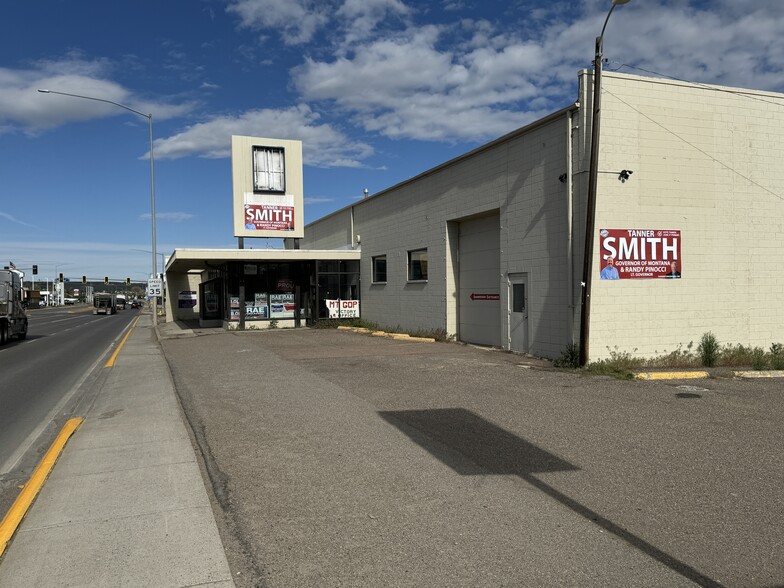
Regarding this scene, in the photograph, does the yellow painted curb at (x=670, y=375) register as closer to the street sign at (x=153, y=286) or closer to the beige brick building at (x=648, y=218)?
the beige brick building at (x=648, y=218)

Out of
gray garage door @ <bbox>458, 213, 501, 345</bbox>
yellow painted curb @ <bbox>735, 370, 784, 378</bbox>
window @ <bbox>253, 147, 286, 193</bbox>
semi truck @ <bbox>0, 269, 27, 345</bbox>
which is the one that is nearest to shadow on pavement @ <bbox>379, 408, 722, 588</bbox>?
yellow painted curb @ <bbox>735, 370, 784, 378</bbox>

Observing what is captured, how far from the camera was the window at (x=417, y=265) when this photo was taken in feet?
70.5

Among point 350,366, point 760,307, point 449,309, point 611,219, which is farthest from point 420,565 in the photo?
point 449,309

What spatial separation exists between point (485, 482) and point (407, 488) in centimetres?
72

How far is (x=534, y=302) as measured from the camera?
15.1m

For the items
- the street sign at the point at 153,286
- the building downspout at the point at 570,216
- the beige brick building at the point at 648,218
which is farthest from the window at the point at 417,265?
the street sign at the point at 153,286

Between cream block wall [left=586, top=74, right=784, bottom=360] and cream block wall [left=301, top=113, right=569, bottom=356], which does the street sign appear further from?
cream block wall [left=586, top=74, right=784, bottom=360]

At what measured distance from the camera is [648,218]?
13617 millimetres

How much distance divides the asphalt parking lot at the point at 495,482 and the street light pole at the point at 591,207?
215cm

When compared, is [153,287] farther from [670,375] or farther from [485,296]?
[670,375]

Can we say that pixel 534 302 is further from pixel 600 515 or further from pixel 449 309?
pixel 600 515

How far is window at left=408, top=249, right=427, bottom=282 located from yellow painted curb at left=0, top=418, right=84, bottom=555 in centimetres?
1480

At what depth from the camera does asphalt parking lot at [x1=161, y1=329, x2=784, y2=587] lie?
3.86 meters

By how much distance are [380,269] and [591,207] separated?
13.9 meters
